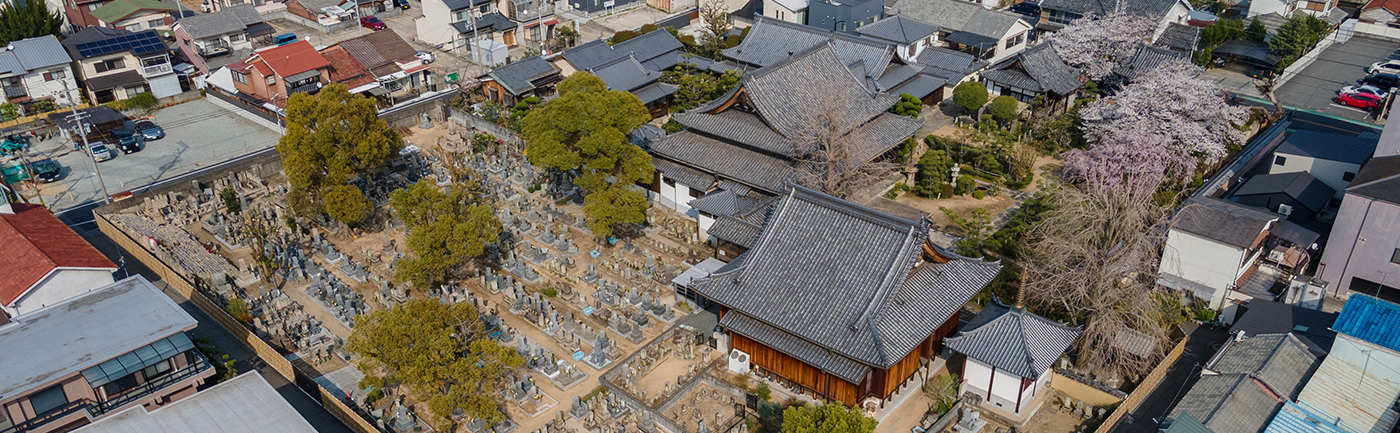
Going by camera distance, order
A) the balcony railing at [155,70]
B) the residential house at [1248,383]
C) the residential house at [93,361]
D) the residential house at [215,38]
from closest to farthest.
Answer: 1. the residential house at [93,361]
2. the residential house at [1248,383]
3. the balcony railing at [155,70]
4. the residential house at [215,38]

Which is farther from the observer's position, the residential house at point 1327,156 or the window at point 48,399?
the residential house at point 1327,156

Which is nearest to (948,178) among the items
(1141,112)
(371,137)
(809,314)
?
(1141,112)

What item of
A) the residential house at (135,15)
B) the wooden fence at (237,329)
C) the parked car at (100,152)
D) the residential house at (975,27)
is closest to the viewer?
the wooden fence at (237,329)

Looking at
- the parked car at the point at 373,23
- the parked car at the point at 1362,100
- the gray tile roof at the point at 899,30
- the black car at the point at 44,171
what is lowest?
the black car at the point at 44,171

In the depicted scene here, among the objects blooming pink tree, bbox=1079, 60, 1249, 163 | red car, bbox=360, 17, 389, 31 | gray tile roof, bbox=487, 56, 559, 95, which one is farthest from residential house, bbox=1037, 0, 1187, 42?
red car, bbox=360, 17, 389, 31

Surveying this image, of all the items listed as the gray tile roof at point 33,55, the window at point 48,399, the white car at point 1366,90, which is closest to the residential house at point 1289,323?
the white car at point 1366,90

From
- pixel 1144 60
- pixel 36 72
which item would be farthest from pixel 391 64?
pixel 1144 60

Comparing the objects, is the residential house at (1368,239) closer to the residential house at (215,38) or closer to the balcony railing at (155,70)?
the residential house at (215,38)

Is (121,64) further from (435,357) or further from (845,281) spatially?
(845,281)

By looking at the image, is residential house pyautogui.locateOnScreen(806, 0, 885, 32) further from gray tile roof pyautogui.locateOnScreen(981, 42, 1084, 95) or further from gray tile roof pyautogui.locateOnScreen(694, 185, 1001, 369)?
gray tile roof pyautogui.locateOnScreen(694, 185, 1001, 369)
